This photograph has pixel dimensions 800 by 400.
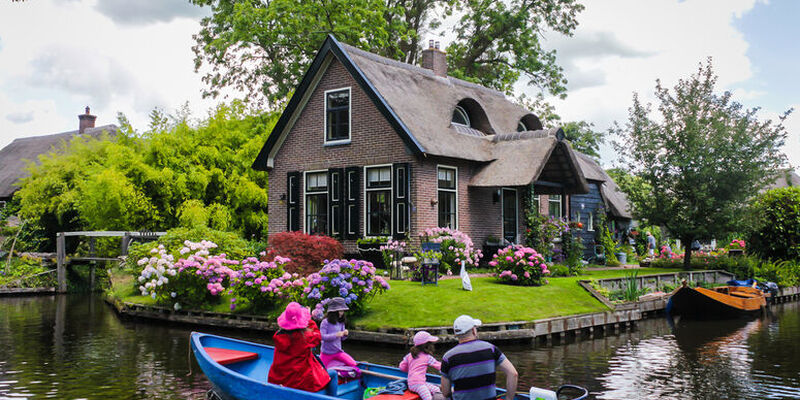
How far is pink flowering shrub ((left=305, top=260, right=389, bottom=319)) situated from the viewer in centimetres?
1412

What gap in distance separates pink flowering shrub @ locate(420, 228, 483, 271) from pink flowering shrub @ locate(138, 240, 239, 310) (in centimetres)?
605

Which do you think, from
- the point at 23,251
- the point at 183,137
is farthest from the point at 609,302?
the point at 23,251

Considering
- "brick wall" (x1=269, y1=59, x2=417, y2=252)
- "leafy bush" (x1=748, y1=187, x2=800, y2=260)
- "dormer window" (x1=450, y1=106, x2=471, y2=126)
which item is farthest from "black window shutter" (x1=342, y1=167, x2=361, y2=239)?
"leafy bush" (x1=748, y1=187, x2=800, y2=260)

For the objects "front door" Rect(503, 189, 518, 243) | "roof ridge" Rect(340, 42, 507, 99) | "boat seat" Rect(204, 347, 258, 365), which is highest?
"roof ridge" Rect(340, 42, 507, 99)

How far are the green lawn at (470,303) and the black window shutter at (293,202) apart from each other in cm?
667

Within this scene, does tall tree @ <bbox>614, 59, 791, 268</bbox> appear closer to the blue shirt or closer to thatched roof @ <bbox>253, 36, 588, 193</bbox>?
thatched roof @ <bbox>253, 36, 588, 193</bbox>

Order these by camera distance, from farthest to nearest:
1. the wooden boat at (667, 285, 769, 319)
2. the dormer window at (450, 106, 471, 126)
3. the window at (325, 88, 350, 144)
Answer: the dormer window at (450, 106, 471, 126) → the window at (325, 88, 350, 144) → the wooden boat at (667, 285, 769, 319)

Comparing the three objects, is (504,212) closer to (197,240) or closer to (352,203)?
(352,203)

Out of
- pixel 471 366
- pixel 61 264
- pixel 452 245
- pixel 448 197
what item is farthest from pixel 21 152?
pixel 471 366

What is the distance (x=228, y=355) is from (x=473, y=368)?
4744 mm

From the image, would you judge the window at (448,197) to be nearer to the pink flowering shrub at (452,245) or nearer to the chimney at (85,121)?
the pink flowering shrub at (452,245)

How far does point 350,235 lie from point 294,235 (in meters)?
4.00

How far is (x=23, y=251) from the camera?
33.1 meters

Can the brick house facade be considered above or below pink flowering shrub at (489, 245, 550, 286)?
above
